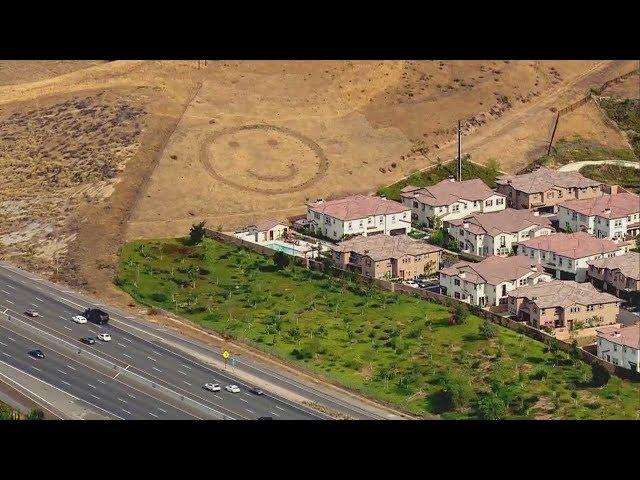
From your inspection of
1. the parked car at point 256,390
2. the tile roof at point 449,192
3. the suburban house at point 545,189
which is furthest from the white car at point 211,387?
the suburban house at point 545,189

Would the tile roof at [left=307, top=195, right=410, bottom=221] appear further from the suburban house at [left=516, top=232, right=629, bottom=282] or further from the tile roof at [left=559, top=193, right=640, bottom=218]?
the tile roof at [left=559, top=193, right=640, bottom=218]

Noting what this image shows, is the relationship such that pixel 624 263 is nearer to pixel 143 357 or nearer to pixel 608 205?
pixel 608 205

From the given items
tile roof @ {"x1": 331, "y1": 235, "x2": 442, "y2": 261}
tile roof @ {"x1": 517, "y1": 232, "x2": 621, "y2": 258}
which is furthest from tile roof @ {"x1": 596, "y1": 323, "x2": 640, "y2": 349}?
tile roof @ {"x1": 331, "y1": 235, "x2": 442, "y2": 261}

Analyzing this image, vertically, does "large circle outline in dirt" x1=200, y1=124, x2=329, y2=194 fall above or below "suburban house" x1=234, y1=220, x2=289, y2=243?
above

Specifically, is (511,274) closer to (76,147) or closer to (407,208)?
(407,208)

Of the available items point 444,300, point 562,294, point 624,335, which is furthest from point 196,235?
point 624,335
